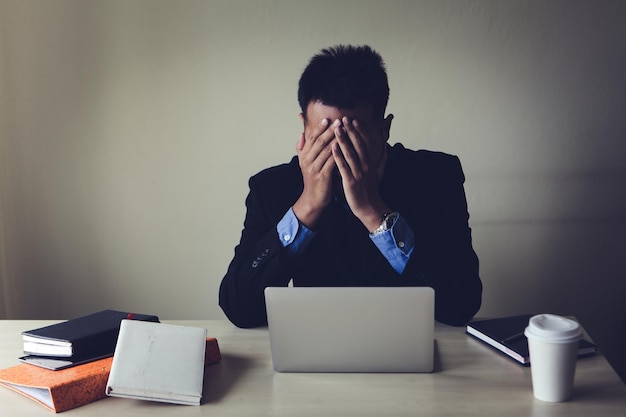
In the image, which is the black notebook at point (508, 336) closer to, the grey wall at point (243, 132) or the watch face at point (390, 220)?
the watch face at point (390, 220)

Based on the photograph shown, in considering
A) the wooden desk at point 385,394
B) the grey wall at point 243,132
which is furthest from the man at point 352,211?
the grey wall at point 243,132

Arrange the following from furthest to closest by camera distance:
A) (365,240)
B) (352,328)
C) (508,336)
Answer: (365,240) < (508,336) < (352,328)

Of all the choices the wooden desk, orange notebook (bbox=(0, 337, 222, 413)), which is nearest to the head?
the wooden desk

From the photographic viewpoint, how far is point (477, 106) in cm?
242

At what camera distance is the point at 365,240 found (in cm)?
183

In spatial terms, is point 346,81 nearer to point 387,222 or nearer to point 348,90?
point 348,90

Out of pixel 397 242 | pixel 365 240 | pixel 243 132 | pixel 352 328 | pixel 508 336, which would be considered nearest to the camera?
pixel 352 328

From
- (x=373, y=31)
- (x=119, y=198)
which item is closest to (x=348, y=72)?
(x=373, y=31)

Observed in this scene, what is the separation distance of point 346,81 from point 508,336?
2.50 ft

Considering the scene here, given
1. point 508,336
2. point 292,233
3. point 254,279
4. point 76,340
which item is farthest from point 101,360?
point 508,336

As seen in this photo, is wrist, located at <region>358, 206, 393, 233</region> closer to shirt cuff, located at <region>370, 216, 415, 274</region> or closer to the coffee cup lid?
shirt cuff, located at <region>370, 216, 415, 274</region>

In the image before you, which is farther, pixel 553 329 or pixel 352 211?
pixel 352 211

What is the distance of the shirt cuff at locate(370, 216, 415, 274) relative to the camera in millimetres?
1621

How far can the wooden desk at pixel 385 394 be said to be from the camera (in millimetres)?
1128
